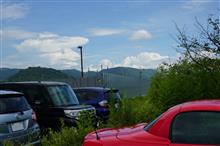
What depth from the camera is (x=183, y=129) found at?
5.46 meters

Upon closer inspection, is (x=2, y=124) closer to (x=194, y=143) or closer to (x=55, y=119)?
(x=55, y=119)

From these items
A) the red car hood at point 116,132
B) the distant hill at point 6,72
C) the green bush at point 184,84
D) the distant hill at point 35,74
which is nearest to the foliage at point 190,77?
the green bush at point 184,84

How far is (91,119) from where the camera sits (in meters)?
10.5

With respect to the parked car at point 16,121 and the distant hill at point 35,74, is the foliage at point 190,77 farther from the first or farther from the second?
the distant hill at point 35,74

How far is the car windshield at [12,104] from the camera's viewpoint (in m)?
8.95

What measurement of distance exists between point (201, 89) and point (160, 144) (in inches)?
241

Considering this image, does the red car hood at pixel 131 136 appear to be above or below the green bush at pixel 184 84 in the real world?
below

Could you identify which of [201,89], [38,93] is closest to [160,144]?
[201,89]

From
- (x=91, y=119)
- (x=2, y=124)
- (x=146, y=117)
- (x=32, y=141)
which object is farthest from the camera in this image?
(x=146, y=117)

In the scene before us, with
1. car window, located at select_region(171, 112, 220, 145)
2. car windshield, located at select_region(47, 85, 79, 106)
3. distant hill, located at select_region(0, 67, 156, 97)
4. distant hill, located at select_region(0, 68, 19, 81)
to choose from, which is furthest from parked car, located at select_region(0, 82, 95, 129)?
distant hill, located at select_region(0, 68, 19, 81)

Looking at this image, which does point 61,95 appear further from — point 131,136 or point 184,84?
point 131,136

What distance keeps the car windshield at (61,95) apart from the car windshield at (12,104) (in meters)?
2.00

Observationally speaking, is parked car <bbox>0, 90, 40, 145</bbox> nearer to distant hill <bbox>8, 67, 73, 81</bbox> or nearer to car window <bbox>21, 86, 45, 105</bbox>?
car window <bbox>21, 86, 45, 105</bbox>

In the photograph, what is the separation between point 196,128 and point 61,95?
7.08 metres
